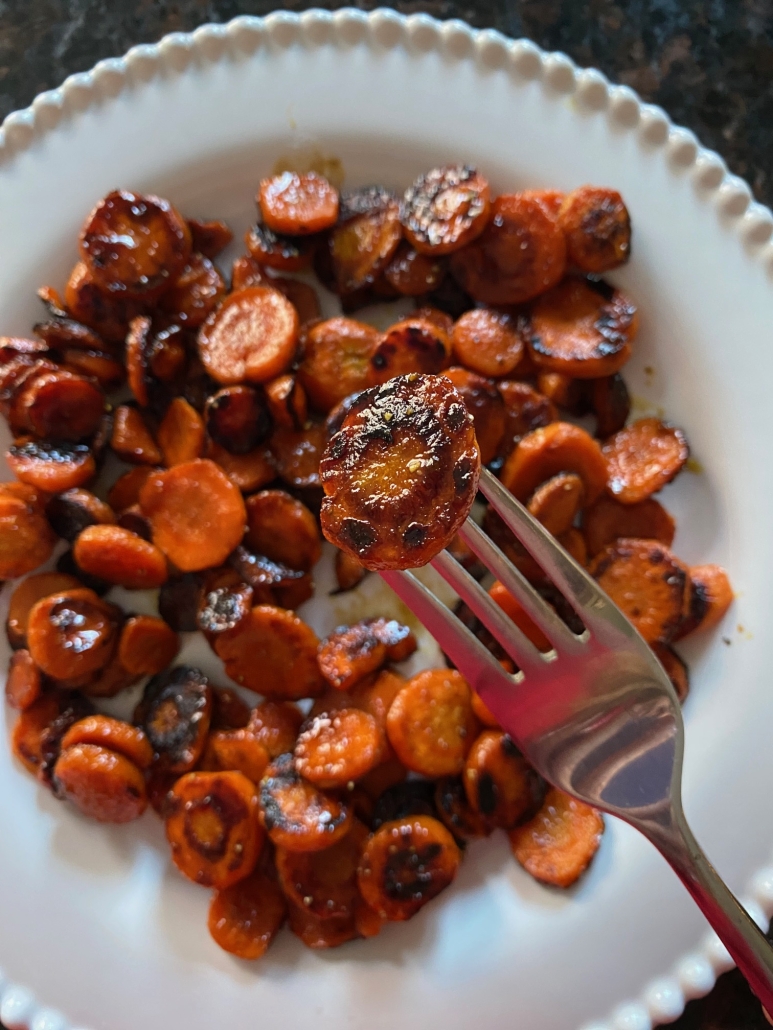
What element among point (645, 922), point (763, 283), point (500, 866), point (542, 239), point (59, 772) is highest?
point (763, 283)

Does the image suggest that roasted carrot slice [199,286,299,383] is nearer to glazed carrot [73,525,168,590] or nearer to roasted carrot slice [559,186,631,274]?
glazed carrot [73,525,168,590]

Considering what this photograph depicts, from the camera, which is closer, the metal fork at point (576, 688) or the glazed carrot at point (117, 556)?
the metal fork at point (576, 688)

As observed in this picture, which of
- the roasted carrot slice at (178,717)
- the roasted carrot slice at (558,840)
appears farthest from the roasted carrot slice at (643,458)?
the roasted carrot slice at (178,717)

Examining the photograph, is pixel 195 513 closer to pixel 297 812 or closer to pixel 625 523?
pixel 297 812

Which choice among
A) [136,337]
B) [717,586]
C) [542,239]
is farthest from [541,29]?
[717,586]

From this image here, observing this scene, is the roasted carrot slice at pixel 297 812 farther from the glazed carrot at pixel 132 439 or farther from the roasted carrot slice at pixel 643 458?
the roasted carrot slice at pixel 643 458

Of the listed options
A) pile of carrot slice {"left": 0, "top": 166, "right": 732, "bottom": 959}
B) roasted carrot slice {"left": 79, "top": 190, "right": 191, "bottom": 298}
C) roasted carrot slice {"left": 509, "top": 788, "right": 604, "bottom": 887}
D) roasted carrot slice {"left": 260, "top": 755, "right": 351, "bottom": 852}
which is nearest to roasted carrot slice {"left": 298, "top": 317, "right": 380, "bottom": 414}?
pile of carrot slice {"left": 0, "top": 166, "right": 732, "bottom": 959}

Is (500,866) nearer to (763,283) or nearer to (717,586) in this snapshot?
(717,586)
